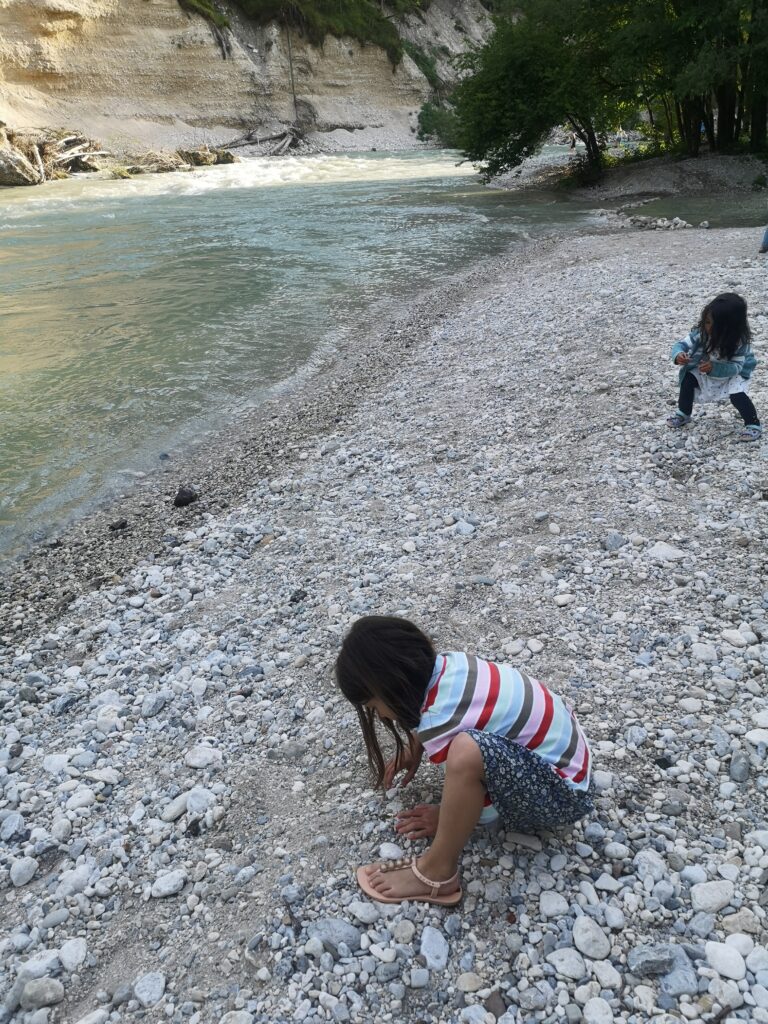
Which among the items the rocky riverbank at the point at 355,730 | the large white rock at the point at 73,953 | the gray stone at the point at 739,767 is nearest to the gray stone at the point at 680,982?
the rocky riverbank at the point at 355,730

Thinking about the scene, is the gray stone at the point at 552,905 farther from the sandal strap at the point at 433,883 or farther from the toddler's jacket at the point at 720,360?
the toddler's jacket at the point at 720,360

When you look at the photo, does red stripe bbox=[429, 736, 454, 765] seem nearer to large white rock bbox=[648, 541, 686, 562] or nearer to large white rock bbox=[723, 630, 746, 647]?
large white rock bbox=[723, 630, 746, 647]

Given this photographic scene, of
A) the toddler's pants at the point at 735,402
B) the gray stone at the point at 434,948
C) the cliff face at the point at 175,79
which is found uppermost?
the cliff face at the point at 175,79

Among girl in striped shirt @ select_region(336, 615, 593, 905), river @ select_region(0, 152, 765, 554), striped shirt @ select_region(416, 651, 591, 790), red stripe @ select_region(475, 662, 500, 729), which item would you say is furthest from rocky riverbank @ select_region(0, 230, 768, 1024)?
river @ select_region(0, 152, 765, 554)

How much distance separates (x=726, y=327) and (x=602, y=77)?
26372 millimetres

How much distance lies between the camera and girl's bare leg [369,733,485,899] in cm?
292

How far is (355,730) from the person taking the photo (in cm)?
426

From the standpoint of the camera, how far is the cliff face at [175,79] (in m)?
45.3

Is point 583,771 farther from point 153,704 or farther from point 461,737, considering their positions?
point 153,704

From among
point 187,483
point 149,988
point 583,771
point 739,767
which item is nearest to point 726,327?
point 739,767

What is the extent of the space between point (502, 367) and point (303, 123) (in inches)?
2310

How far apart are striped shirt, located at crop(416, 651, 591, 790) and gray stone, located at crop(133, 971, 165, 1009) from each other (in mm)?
1468

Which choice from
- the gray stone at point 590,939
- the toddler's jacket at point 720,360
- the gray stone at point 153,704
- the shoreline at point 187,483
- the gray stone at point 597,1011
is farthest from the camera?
the shoreline at point 187,483

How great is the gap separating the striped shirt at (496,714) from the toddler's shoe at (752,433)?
4.28 metres
